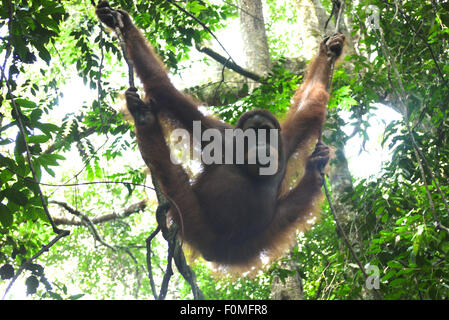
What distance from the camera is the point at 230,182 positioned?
2.94 metres

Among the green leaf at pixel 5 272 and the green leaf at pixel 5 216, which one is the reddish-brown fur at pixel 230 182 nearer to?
the green leaf at pixel 5 216

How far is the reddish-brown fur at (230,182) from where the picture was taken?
2764 millimetres

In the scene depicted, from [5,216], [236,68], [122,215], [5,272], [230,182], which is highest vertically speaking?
[236,68]

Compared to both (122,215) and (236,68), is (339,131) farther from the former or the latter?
(122,215)

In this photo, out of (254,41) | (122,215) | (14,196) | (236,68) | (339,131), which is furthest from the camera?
(122,215)

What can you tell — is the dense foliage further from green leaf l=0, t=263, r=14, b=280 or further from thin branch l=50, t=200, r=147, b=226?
thin branch l=50, t=200, r=147, b=226

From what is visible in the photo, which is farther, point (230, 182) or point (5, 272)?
point (230, 182)

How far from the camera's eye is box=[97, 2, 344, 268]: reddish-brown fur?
2.76 metres

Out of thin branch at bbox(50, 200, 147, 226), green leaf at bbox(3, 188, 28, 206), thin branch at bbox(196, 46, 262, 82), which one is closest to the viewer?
green leaf at bbox(3, 188, 28, 206)

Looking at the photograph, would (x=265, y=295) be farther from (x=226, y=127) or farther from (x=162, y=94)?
(x=162, y=94)

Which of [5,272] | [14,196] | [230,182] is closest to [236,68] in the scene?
[230,182]

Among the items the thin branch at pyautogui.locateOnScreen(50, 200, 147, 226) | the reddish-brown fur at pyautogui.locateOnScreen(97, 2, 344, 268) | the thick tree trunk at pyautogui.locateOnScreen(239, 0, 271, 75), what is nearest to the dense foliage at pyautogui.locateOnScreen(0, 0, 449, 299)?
the reddish-brown fur at pyautogui.locateOnScreen(97, 2, 344, 268)

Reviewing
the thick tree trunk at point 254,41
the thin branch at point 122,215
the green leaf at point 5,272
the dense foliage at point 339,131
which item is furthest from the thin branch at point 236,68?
the green leaf at point 5,272
